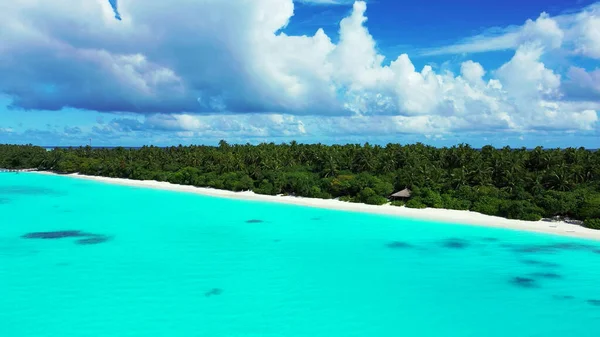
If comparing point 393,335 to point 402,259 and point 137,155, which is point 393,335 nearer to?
point 402,259

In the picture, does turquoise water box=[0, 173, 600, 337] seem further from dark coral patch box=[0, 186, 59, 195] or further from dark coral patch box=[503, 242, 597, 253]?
dark coral patch box=[0, 186, 59, 195]

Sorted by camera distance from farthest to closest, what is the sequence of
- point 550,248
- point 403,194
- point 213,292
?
1. point 403,194
2. point 550,248
3. point 213,292

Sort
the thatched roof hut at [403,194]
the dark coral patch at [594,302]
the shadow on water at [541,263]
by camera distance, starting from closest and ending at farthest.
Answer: the dark coral patch at [594,302] → the shadow on water at [541,263] → the thatched roof hut at [403,194]

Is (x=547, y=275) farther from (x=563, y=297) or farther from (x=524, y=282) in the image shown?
(x=563, y=297)

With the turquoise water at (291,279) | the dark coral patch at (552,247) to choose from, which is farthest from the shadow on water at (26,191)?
the dark coral patch at (552,247)

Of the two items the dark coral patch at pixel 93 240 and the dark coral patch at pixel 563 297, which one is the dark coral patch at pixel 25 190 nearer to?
the dark coral patch at pixel 93 240

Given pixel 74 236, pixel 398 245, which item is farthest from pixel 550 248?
pixel 74 236
